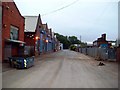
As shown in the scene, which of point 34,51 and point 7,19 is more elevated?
point 7,19

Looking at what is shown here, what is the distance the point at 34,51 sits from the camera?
45.0 metres

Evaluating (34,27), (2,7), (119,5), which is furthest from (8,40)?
(34,27)

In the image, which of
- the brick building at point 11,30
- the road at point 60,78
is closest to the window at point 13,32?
the brick building at point 11,30

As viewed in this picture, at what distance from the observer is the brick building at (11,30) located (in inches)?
1027

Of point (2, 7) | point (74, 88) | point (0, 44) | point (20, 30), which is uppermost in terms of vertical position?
point (2, 7)

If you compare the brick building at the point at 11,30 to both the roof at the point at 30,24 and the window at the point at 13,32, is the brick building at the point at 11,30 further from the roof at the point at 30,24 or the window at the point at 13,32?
the roof at the point at 30,24

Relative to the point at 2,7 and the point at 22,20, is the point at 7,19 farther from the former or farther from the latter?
the point at 22,20

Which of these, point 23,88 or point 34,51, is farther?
point 34,51

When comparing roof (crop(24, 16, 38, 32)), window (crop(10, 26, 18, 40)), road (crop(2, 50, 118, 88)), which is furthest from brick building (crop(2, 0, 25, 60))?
roof (crop(24, 16, 38, 32))

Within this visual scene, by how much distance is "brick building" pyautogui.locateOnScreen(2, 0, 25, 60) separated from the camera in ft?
85.6

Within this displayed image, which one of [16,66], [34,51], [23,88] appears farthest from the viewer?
[34,51]

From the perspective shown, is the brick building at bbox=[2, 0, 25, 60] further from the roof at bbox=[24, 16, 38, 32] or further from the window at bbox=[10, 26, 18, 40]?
the roof at bbox=[24, 16, 38, 32]

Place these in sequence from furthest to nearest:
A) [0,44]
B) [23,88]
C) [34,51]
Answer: [34,51]
[0,44]
[23,88]

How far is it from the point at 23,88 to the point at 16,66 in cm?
1013
